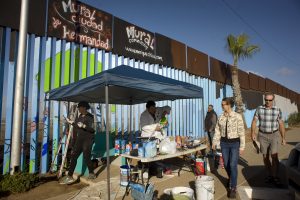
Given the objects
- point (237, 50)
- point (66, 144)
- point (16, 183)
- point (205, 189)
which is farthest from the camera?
point (237, 50)

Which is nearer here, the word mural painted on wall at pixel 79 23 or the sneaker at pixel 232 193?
the sneaker at pixel 232 193

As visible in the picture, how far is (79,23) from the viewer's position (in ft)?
27.7

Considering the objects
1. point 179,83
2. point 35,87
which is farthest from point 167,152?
point 35,87

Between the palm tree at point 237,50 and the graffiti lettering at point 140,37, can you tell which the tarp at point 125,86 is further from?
the palm tree at point 237,50

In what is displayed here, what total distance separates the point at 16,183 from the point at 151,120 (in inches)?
132

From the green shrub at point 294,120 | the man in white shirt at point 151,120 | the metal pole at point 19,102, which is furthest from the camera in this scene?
the green shrub at point 294,120

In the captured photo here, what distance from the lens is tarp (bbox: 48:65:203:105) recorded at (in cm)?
473

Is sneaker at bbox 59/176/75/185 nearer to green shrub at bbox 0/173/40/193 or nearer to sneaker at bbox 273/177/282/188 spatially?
green shrub at bbox 0/173/40/193

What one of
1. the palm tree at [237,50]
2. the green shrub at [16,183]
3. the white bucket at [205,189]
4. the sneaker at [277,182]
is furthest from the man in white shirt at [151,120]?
the palm tree at [237,50]

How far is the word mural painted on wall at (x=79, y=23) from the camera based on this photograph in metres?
7.72

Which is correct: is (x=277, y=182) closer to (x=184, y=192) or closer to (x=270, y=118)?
(x=270, y=118)

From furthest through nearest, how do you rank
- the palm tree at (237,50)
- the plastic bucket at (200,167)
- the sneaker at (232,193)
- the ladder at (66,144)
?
1. the palm tree at (237,50)
2. the ladder at (66,144)
3. the plastic bucket at (200,167)
4. the sneaker at (232,193)

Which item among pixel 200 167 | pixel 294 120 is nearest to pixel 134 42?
pixel 200 167

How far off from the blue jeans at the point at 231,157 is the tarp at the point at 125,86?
171 cm
